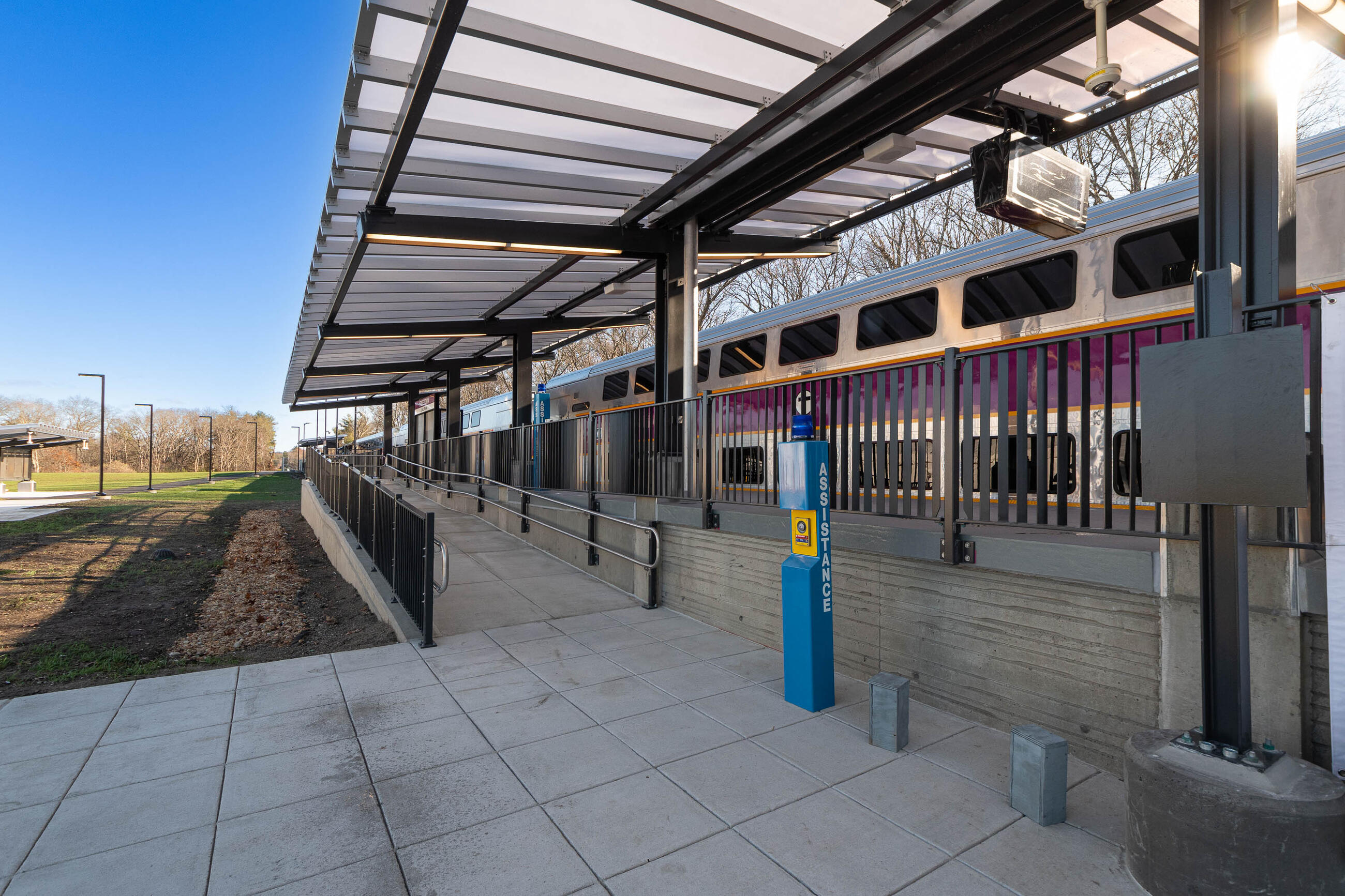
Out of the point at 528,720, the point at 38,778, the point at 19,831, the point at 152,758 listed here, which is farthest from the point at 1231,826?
the point at 38,778

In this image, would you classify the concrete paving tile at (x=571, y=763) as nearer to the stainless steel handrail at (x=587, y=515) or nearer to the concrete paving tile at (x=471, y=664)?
the concrete paving tile at (x=471, y=664)

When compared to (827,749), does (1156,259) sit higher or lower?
higher

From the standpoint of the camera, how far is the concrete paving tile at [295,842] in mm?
2473

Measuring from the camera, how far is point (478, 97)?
503 centimetres

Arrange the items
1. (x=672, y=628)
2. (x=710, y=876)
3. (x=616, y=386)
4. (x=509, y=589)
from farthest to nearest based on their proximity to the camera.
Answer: (x=616, y=386)
(x=509, y=589)
(x=672, y=628)
(x=710, y=876)

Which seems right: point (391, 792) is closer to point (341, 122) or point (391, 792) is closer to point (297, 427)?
point (341, 122)

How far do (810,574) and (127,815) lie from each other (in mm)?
3529

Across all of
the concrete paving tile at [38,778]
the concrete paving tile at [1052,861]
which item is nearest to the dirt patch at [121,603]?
the concrete paving tile at [38,778]

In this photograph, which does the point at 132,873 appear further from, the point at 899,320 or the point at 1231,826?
the point at 899,320

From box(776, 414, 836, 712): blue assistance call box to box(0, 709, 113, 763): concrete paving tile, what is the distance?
4008mm

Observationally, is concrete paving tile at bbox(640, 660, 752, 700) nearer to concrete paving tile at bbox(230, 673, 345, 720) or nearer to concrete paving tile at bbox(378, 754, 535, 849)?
concrete paving tile at bbox(378, 754, 535, 849)

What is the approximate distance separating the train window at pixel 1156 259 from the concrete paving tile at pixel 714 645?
4.29 meters

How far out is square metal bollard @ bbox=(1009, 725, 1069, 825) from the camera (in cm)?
276

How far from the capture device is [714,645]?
552cm
